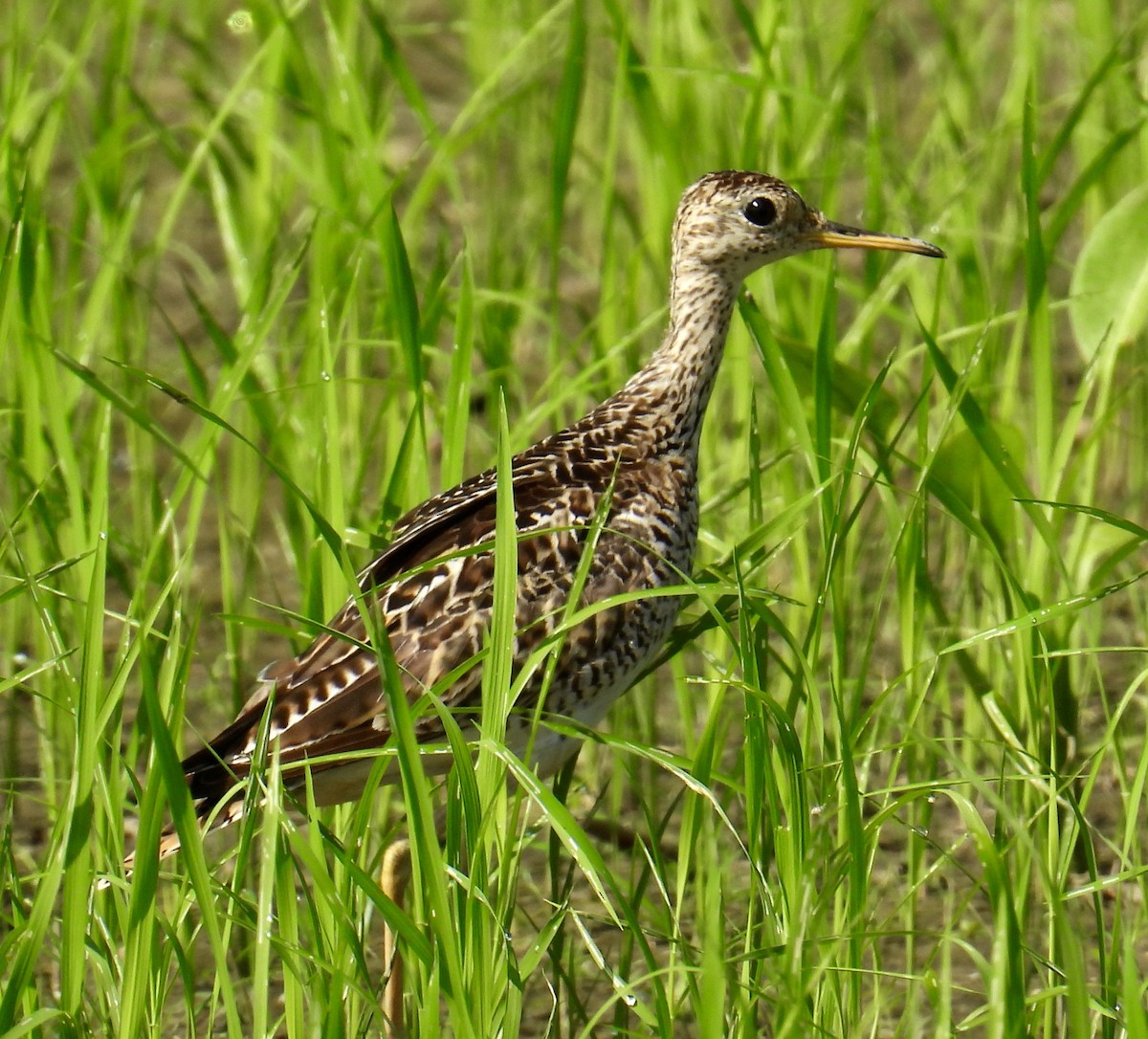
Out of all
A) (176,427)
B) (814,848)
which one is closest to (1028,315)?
(814,848)

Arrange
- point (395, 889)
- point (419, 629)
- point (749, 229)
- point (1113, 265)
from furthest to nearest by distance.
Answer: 1. point (1113, 265)
2. point (749, 229)
3. point (395, 889)
4. point (419, 629)

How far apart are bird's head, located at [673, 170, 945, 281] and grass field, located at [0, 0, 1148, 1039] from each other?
0.25 meters

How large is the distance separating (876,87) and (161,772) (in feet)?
19.1

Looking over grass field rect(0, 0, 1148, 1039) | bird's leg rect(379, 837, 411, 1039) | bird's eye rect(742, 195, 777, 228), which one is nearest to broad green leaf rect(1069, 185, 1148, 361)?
grass field rect(0, 0, 1148, 1039)

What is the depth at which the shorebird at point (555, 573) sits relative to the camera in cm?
366

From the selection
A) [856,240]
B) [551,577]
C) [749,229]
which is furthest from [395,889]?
[856,240]

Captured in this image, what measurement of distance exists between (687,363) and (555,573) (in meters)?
0.69

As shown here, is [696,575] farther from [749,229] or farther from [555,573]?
[749,229]

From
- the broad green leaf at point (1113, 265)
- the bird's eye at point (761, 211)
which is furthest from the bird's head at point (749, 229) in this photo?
the broad green leaf at point (1113, 265)

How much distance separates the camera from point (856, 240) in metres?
4.23

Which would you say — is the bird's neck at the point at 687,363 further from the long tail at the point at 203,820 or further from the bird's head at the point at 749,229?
the long tail at the point at 203,820

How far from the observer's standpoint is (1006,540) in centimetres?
438

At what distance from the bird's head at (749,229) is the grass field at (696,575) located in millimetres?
250

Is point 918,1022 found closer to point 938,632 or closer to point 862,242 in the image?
point 938,632
